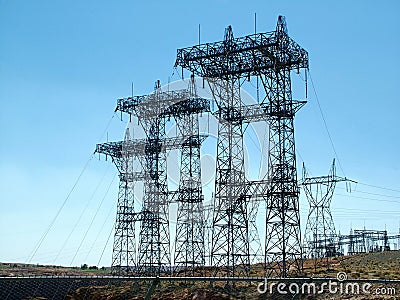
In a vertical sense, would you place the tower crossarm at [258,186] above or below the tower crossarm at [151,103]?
below

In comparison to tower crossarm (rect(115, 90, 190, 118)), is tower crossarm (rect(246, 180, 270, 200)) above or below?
below

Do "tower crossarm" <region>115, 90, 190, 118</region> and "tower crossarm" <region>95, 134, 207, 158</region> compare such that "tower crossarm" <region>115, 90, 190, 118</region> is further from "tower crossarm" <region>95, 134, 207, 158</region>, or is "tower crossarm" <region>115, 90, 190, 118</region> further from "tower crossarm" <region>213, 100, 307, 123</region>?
"tower crossarm" <region>213, 100, 307, 123</region>

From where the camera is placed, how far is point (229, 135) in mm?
41594

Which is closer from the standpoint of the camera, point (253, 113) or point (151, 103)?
point (253, 113)

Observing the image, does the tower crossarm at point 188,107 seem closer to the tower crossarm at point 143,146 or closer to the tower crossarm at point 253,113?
the tower crossarm at point 143,146

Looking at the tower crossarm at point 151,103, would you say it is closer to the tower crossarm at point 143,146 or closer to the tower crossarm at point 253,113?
the tower crossarm at point 143,146

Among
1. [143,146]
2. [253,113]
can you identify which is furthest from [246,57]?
[143,146]

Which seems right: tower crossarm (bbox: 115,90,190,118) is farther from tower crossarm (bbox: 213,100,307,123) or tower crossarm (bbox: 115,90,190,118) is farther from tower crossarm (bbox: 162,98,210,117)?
tower crossarm (bbox: 213,100,307,123)

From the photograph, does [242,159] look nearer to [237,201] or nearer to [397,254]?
[237,201]

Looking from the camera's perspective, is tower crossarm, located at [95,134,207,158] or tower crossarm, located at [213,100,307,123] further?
tower crossarm, located at [95,134,207,158]

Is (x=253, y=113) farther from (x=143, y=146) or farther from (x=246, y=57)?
(x=143, y=146)

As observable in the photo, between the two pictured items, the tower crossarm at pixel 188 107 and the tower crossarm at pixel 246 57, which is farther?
the tower crossarm at pixel 188 107

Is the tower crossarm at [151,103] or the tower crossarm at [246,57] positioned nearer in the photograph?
the tower crossarm at [246,57]

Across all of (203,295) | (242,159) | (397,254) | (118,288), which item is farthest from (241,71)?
(397,254)
